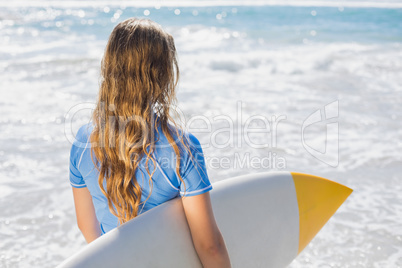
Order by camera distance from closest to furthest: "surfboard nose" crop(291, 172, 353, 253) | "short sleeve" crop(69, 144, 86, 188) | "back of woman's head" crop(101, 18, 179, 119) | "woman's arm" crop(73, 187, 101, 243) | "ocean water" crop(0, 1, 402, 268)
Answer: "back of woman's head" crop(101, 18, 179, 119)
"short sleeve" crop(69, 144, 86, 188)
"woman's arm" crop(73, 187, 101, 243)
"surfboard nose" crop(291, 172, 353, 253)
"ocean water" crop(0, 1, 402, 268)

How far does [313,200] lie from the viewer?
6.80 feet

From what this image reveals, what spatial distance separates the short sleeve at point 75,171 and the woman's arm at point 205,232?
38 cm

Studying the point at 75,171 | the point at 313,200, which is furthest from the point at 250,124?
the point at 75,171

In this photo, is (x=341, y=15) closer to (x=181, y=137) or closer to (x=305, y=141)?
(x=305, y=141)

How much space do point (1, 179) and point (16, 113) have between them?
5.14 ft

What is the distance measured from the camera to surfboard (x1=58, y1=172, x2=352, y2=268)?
1433 mm

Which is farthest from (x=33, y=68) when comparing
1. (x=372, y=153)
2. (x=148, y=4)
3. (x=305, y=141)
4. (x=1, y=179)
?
(x=148, y=4)

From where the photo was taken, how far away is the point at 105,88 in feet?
4.13

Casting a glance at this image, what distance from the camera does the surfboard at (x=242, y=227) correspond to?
4.70 ft
